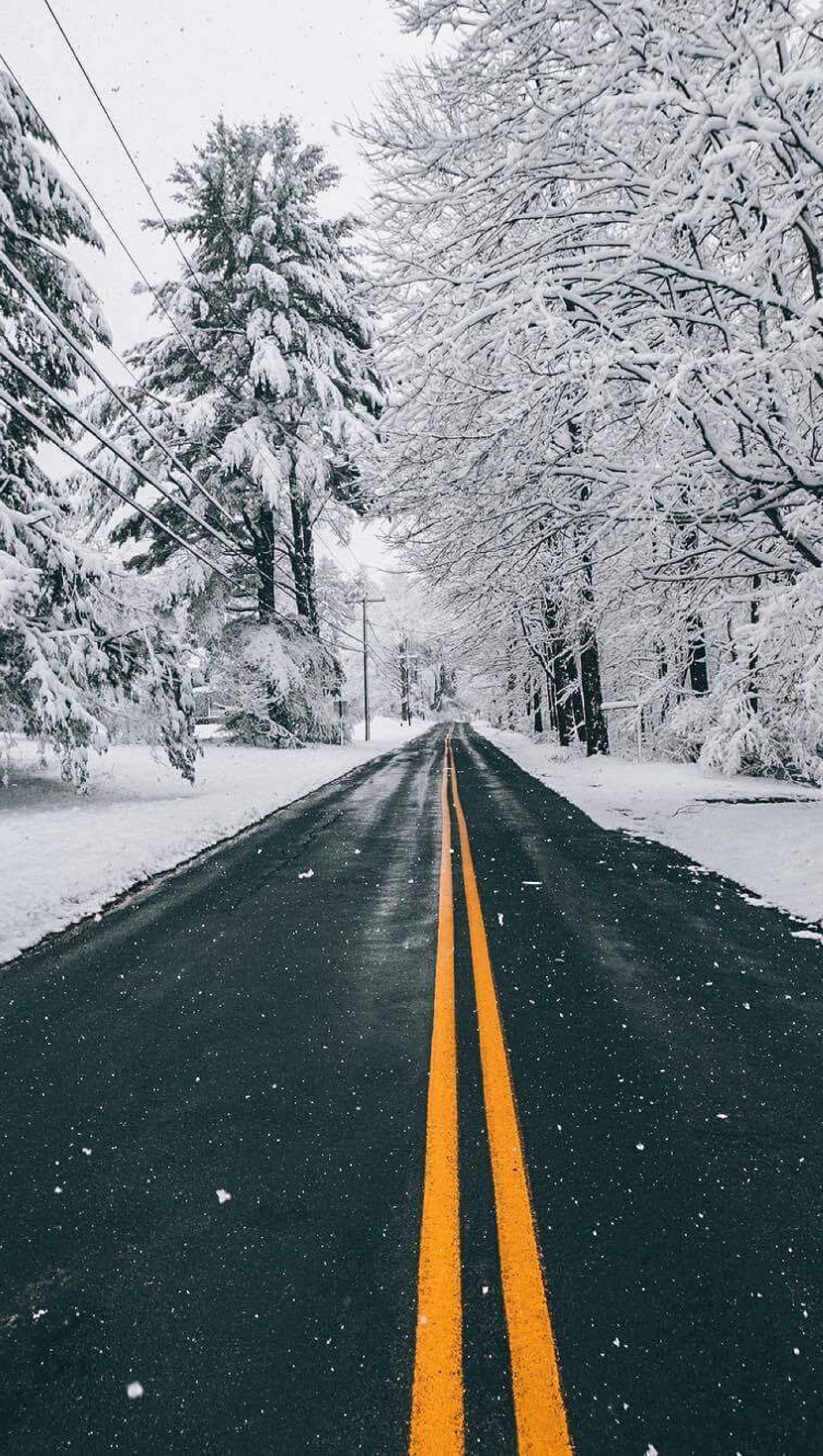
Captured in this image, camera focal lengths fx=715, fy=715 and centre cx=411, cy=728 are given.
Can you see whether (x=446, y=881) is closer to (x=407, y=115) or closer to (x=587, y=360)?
(x=587, y=360)

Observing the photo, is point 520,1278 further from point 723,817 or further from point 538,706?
point 538,706

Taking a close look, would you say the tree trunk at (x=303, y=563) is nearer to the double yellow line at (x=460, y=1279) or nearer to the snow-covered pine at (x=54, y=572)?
the snow-covered pine at (x=54, y=572)

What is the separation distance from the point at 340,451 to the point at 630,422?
15.9m

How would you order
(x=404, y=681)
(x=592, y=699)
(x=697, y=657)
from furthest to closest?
(x=404, y=681), (x=592, y=699), (x=697, y=657)

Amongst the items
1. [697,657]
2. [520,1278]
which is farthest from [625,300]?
[520,1278]

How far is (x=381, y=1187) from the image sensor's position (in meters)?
2.80

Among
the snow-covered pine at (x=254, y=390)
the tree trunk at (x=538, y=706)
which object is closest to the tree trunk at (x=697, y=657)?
the snow-covered pine at (x=254, y=390)

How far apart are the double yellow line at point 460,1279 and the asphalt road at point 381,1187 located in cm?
3

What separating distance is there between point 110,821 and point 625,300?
9976 millimetres

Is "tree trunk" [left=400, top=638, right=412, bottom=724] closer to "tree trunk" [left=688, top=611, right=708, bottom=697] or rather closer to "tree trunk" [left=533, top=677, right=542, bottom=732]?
"tree trunk" [left=533, top=677, right=542, bottom=732]

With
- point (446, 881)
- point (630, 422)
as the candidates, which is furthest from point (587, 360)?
point (446, 881)

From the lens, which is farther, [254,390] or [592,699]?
[254,390]

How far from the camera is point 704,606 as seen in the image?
31.2 ft

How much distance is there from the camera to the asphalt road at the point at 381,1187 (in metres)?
1.92
